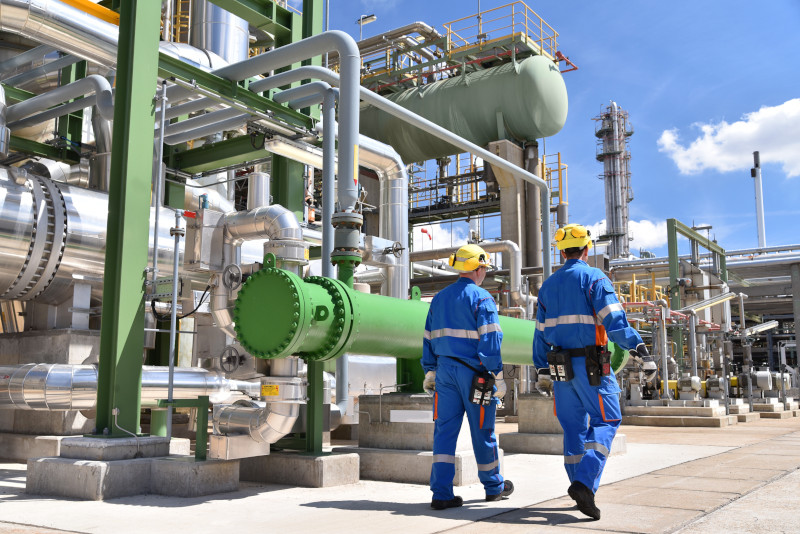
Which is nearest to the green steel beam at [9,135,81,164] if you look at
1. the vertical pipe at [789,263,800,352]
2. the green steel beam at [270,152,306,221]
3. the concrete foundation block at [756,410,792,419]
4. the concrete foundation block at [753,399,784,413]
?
the green steel beam at [270,152,306,221]

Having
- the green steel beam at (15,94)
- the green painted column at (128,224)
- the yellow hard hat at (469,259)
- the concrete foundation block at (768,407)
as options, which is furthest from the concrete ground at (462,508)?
the concrete foundation block at (768,407)

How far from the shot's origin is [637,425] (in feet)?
47.7

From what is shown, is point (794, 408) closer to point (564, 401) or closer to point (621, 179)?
point (564, 401)

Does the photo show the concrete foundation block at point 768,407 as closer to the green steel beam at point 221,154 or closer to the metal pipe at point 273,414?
the green steel beam at point 221,154

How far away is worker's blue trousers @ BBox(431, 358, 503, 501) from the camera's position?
15.4 feet

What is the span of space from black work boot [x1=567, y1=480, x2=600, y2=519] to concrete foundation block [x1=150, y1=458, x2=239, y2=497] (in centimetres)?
238

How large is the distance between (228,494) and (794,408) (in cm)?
1820

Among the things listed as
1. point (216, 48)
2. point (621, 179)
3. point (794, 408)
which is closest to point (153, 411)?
point (216, 48)

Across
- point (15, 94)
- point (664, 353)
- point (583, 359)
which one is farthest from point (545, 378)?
point (664, 353)

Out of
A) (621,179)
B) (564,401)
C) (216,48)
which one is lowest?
(564,401)

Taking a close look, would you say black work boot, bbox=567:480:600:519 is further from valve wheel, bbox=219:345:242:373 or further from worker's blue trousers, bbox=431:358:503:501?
valve wheel, bbox=219:345:242:373

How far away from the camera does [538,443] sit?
8.37m

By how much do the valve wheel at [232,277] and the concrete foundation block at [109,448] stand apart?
1.32m

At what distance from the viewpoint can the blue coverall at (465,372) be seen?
15.4 feet
